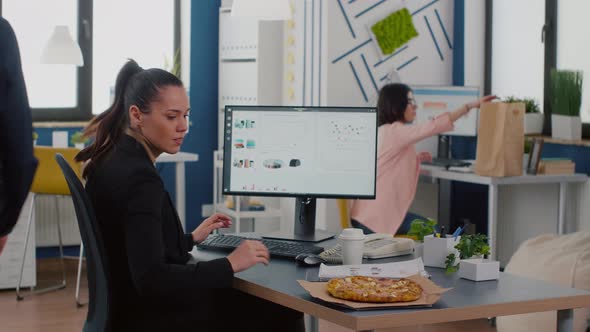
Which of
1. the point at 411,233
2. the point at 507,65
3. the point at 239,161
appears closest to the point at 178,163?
the point at 507,65

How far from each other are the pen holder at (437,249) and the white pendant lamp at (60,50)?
380 cm

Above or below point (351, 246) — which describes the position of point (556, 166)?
above

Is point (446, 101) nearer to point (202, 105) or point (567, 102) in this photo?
point (567, 102)

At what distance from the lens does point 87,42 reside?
21.3 feet

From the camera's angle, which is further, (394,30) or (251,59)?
(251,59)

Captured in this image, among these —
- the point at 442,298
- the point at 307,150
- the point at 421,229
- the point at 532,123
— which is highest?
the point at 532,123

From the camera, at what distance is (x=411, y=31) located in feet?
19.2

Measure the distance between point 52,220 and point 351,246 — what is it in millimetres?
4002

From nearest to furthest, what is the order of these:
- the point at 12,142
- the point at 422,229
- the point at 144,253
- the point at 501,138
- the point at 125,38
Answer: the point at 12,142 < the point at 144,253 < the point at 422,229 < the point at 501,138 < the point at 125,38

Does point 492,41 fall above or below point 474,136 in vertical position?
above

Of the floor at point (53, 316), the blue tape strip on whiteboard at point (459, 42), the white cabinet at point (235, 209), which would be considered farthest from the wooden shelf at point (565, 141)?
the white cabinet at point (235, 209)

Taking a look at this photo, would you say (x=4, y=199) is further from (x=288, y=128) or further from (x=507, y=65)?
(x=507, y=65)

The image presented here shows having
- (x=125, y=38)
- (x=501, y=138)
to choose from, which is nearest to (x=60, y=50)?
(x=125, y=38)

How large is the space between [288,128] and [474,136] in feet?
10.0
